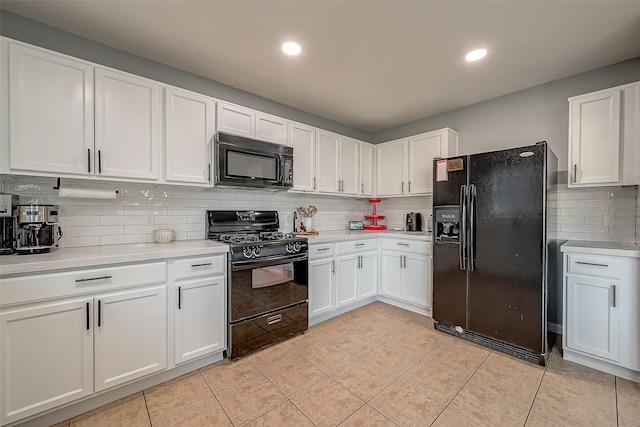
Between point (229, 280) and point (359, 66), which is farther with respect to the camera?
point (359, 66)

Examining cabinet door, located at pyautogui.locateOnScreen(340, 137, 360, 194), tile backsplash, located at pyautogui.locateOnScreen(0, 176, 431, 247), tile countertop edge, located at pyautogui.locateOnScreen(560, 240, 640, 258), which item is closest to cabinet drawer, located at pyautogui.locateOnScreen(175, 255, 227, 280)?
tile backsplash, located at pyautogui.locateOnScreen(0, 176, 431, 247)

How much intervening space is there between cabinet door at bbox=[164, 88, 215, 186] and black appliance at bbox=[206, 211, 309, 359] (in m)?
0.52

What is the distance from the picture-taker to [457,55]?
230cm

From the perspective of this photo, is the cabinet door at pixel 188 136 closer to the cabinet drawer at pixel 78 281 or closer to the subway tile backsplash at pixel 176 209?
the subway tile backsplash at pixel 176 209

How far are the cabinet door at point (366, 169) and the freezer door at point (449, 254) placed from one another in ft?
4.14

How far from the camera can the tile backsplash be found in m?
2.00

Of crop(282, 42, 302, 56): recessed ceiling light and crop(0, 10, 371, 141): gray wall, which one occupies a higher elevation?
crop(282, 42, 302, 56): recessed ceiling light

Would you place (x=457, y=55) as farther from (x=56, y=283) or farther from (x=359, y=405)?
(x=56, y=283)

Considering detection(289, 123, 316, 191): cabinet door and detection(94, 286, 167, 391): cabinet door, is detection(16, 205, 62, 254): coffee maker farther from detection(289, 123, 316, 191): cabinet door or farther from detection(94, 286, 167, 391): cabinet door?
detection(289, 123, 316, 191): cabinet door

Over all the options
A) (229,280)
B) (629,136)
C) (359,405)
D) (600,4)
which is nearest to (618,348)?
(629,136)

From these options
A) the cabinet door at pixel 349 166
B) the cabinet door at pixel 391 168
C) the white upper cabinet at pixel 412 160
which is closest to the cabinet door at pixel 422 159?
the white upper cabinet at pixel 412 160

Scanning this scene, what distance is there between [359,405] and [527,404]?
3.60 ft

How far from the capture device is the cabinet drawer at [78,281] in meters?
1.44

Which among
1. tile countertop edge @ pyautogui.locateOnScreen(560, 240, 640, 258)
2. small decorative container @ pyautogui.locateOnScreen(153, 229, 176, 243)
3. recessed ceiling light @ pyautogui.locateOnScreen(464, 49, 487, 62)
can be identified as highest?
recessed ceiling light @ pyautogui.locateOnScreen(464, 49, 487, 62)
